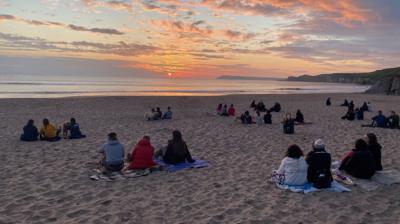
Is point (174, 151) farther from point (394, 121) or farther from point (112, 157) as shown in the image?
point (394, 121)

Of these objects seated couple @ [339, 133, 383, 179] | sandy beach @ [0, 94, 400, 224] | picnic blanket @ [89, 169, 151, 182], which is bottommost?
sandy beach @ [0, 94, 400, 224]

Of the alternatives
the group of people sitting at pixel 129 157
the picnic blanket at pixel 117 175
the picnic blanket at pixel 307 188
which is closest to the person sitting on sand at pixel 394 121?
the picnic blanket at pixel 307 188

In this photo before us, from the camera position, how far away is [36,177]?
8.89 meters

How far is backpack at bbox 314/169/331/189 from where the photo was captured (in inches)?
316

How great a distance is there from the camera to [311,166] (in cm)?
816

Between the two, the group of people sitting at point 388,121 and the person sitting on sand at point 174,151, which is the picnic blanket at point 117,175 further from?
the group of people sitting at point 388,121

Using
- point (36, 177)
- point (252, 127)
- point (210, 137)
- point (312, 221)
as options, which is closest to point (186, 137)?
point (210, 137)

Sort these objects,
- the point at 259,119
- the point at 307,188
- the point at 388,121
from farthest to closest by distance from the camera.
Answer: the point at 259,119, the point at 388,121, the point at 307,188

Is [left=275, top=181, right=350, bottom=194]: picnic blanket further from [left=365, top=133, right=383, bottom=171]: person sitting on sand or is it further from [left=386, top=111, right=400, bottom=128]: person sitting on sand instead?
[left=386, top=111, right=400, bottom=128]: person sitting on sand

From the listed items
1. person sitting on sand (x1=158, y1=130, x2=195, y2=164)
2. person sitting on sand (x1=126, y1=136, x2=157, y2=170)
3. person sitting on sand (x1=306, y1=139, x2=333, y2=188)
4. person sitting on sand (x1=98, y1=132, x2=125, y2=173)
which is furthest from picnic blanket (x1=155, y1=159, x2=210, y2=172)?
person sitting on sand (x1=306, y1=139, x2=333, y2=188)

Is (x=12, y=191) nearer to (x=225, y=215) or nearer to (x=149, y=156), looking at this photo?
(x=149, y=156)

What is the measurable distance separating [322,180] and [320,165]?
329 mm

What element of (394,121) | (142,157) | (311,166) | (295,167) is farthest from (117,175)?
(394,121)

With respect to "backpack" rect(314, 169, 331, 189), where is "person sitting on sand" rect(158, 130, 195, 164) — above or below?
above
